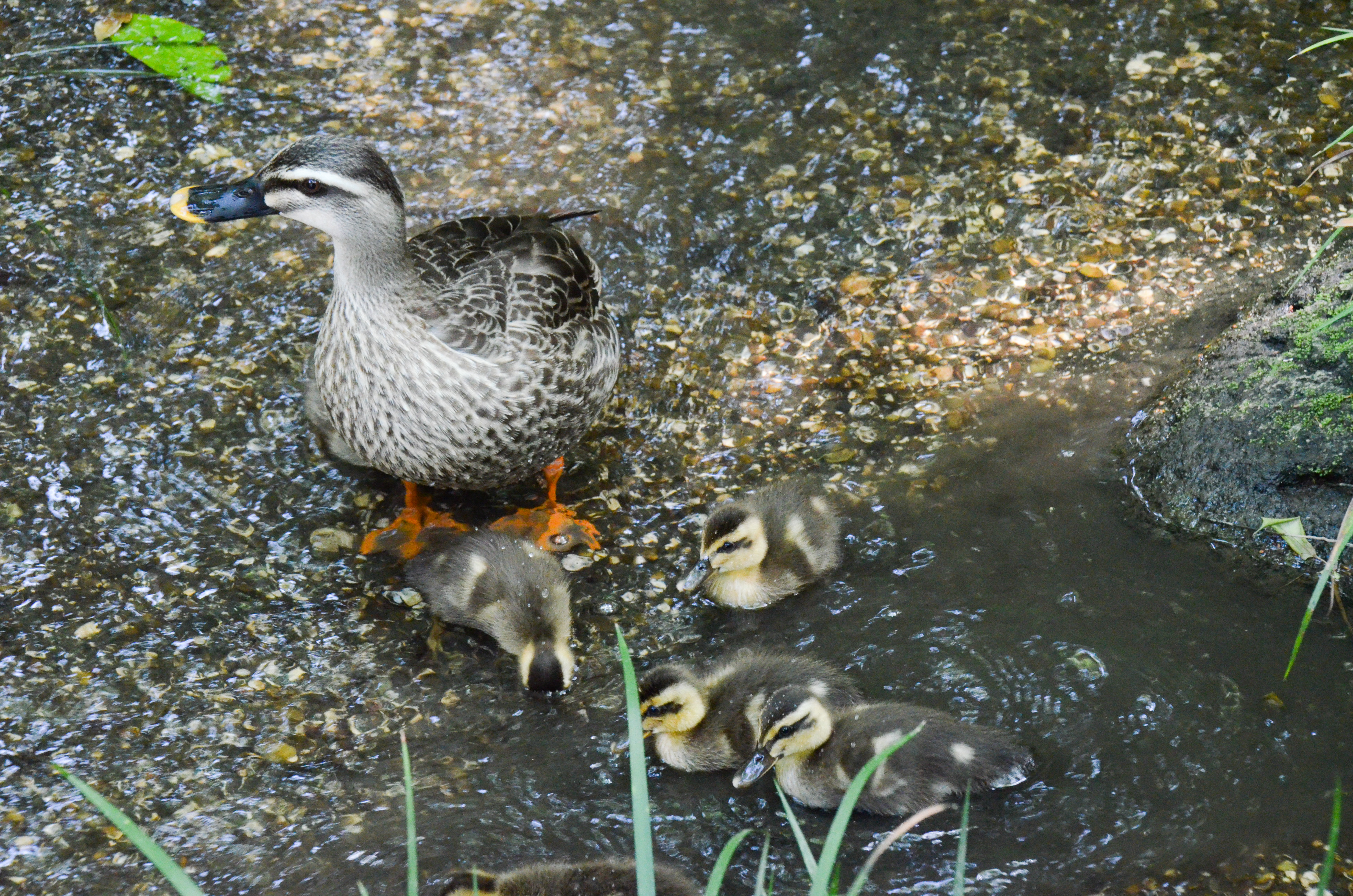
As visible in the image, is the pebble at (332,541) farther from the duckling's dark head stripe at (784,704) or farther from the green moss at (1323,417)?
the green moss at (1323,417)

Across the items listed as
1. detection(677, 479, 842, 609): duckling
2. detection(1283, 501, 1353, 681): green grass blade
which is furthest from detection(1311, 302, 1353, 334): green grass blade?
detection(677, 479, 842, 609): duckling

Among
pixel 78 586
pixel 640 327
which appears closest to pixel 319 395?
pixel 78 586

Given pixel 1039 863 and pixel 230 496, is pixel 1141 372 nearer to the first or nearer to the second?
pixel 1039 863

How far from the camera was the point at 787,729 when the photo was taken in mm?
3127

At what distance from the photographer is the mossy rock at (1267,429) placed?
3660 mm

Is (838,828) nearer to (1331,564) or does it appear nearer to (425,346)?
(1331,564)

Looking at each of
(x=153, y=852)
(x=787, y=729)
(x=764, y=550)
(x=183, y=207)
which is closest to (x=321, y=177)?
(x=183, y=207)

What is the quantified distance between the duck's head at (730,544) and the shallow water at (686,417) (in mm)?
200

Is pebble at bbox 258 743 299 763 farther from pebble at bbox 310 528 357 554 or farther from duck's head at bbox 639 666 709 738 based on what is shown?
duck's head at bbox 639 666 709 738

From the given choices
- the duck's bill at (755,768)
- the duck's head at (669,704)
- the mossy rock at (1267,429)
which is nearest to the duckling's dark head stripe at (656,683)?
the duck's head at (669,704)

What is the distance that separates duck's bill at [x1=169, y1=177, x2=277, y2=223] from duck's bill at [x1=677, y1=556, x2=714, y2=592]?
68.7 inches

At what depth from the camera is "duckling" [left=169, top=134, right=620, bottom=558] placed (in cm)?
367

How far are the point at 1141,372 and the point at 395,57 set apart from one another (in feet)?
12.1

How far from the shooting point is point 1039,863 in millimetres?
2848
